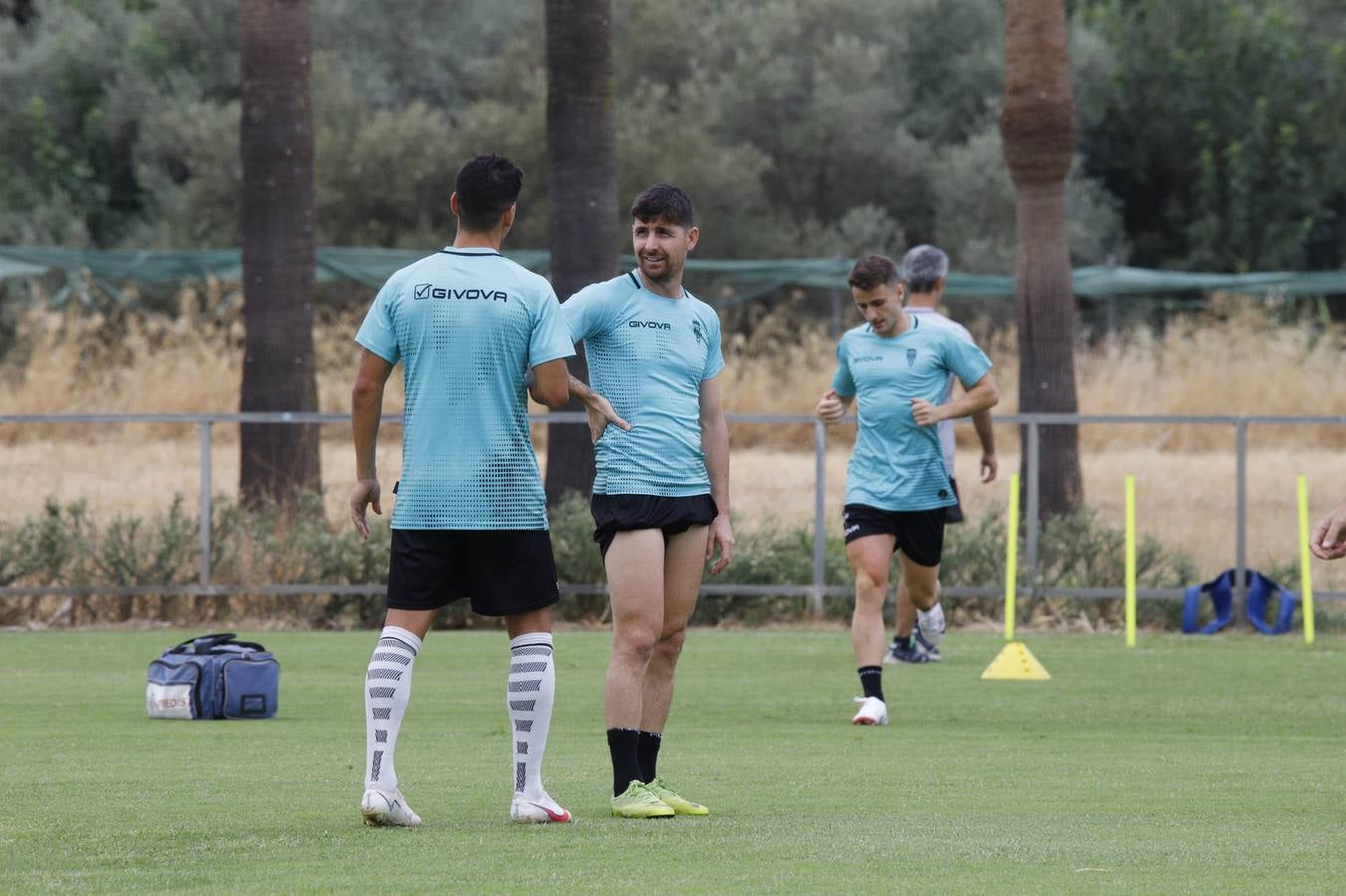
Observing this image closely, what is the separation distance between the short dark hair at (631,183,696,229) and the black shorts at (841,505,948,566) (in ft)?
13.6

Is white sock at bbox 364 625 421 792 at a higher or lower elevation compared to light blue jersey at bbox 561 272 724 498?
lower

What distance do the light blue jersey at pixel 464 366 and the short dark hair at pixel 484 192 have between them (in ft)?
0.37

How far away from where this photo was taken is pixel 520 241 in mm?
36562

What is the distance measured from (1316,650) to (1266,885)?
9680 mm

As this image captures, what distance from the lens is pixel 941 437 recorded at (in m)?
13.1

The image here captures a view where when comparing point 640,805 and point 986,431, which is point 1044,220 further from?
point 640,805

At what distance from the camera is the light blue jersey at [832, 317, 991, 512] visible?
1175 cm

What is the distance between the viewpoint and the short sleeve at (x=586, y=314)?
777 centimetres

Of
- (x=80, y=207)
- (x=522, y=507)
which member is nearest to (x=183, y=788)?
(x=522, y=507)

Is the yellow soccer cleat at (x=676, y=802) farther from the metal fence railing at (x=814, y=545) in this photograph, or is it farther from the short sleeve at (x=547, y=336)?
the metal fence railing at (x=814, y=545)

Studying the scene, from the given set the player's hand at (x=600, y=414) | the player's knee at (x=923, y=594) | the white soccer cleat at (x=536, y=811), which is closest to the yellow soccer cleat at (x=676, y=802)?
the white soccer cleat at (x=536, y=811)

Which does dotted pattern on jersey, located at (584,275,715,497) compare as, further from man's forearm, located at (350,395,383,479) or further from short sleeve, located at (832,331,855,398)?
short sleeve, located at (832,331,855,398)

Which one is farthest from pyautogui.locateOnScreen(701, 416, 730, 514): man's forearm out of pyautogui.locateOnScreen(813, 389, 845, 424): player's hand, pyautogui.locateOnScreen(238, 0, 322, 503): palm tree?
pyautogui.locateOnScreen(238, 0, 322, 503): palm tree

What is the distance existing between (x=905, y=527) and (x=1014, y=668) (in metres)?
1.95
